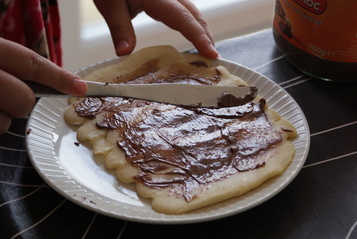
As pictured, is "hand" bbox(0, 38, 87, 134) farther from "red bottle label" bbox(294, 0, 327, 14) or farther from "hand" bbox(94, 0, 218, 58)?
"red bottle label" bbox(294, 0, 327, 14)

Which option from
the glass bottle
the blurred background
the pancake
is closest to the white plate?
the pancake

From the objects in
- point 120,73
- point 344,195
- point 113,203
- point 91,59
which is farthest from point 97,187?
point 91,59

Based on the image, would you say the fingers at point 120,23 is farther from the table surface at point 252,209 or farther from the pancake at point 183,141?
the table surface at point 252,209

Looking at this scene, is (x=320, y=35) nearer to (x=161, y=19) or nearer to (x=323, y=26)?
(x=323, y=26)

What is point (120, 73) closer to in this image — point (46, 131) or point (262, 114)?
point (46, 131)

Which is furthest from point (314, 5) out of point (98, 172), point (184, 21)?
point (98, 172)

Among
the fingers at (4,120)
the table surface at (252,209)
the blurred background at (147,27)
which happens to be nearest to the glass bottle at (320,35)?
the table surface at (252,209)
